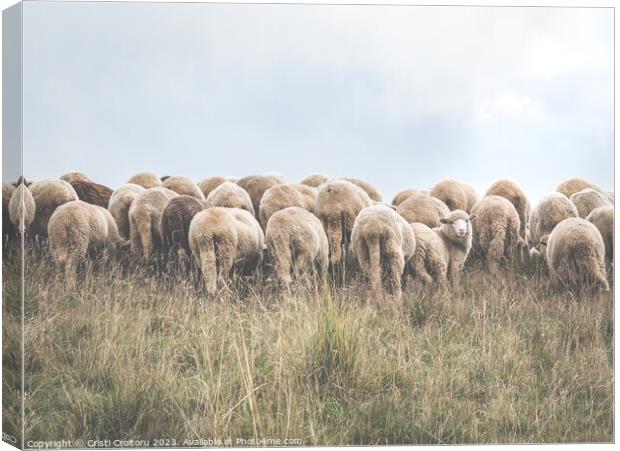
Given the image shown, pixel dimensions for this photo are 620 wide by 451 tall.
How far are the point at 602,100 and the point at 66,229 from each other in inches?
201

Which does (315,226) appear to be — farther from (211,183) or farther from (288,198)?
(211,183)

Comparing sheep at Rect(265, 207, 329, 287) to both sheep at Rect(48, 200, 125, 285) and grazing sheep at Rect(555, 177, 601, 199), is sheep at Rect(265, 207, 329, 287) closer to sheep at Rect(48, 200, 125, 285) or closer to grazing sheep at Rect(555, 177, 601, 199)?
sheep at Rect(48, 200, 125, 285)

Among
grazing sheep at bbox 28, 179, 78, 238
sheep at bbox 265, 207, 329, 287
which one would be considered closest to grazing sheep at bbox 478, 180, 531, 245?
sheep at bbox 265, 207, 329, 287

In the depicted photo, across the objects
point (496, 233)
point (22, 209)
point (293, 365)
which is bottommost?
point (293, 365)

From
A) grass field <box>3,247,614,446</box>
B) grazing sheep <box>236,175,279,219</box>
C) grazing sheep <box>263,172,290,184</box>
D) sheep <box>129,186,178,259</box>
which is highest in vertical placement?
grazing sheep <box>263,172,290,184</box>

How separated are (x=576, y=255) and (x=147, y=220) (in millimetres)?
4129

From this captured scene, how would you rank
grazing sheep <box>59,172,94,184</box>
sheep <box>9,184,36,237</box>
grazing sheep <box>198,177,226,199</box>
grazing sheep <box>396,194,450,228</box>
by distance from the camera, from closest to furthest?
sheep <box>9,184,36,237</box>
grazing sheep <box>59,172,94,184</box>
grazing sheep <box>198,177,226,199</box>
grazing sheep <box>396,194,450,228</box>

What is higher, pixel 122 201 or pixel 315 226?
pixel 122 201

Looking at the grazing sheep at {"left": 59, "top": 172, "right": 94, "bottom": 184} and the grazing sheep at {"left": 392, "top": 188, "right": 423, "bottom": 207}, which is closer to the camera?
the grazing sheep at {"left": 59, "top": 172, "right": 94, "bottom": 184}

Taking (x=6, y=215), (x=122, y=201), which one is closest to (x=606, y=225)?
(x=122, y=201)

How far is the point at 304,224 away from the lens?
9.47 m

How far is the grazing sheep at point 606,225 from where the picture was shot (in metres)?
9.73

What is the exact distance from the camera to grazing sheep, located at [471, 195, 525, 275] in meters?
9.80

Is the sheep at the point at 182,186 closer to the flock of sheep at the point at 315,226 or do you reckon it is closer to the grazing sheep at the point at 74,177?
the flock of sheep at the point at 315,226
